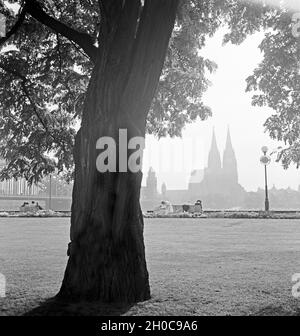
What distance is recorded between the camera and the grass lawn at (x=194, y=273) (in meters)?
6.71

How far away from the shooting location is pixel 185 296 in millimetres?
7402

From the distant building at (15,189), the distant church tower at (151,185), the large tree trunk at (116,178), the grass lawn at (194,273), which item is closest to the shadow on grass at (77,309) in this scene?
the grass lawn at (194,273)

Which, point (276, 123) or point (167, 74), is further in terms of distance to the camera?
point (276, 123)

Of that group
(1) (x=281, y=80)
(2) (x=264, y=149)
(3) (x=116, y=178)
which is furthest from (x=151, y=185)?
(3) (x=116, y=178)

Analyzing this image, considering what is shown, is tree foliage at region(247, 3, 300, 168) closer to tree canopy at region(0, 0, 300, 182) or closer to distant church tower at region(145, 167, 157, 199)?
tree canopy at region(0, 0, 300, 182)

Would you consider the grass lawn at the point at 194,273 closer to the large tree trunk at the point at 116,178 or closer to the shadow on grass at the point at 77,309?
Answer: the shadow on grass at the point at 77,309

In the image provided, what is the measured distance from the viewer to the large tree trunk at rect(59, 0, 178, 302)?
694cm

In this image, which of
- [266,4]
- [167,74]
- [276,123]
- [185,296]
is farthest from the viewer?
[276,123]

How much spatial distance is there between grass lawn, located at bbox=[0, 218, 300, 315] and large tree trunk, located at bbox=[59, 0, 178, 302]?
47 cm
